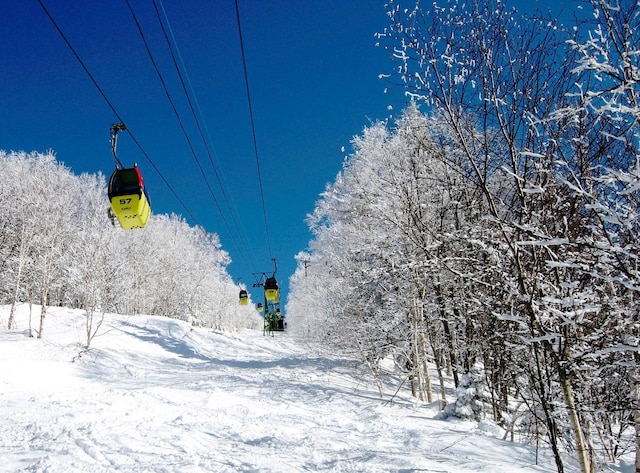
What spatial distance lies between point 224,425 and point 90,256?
12747 millimetres

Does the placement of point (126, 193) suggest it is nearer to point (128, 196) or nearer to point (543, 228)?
point (128, 196)

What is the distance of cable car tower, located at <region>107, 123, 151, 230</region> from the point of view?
7078mm

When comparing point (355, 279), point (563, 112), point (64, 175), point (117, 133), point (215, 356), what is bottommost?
point (215, 356)

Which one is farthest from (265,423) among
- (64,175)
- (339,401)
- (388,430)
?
(64,175)

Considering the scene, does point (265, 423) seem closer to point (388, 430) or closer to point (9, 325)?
point (388, 430)

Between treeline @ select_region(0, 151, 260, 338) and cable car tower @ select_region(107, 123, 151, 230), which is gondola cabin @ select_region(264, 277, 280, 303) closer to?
treeline @ select_region(0, 151, 260, 338)

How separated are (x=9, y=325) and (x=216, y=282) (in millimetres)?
28096

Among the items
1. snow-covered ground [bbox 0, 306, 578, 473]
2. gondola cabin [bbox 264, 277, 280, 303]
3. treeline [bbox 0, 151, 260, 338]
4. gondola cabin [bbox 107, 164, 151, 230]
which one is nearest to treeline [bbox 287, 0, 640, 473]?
snow-covered ground [bbox 0, 306, 578, 473]

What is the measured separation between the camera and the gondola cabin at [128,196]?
23.3ft

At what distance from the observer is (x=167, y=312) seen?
1549 inches

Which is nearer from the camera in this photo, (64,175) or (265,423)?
(265,423)

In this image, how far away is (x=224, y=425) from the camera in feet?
22.5

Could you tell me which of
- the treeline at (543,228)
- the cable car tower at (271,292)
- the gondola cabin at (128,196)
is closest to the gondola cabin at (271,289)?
the cable car tower at (271,292)

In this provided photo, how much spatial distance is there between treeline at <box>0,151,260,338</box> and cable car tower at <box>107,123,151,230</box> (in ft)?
35.5
